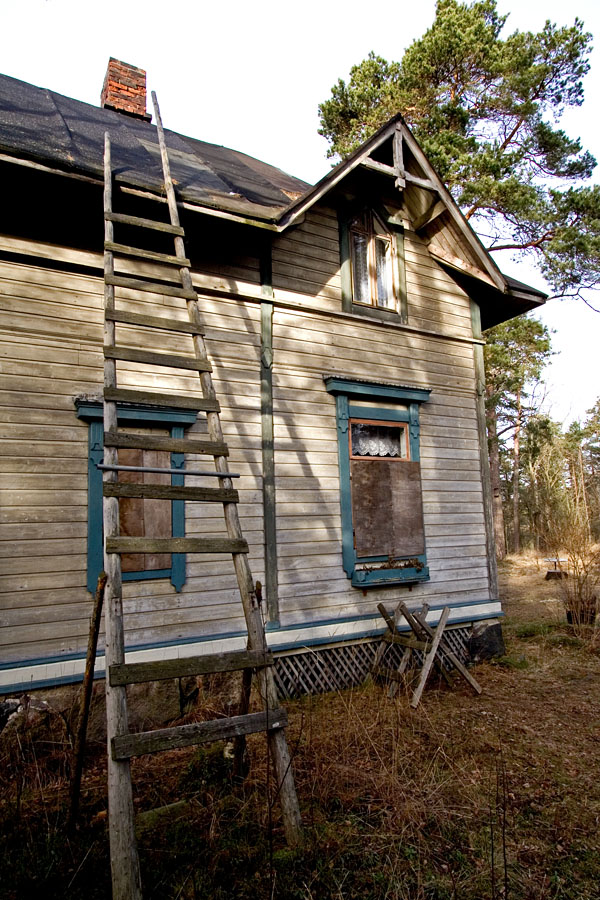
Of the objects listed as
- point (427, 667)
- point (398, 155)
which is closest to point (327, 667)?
point (427, 667)

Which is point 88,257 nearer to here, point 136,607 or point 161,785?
point 136,607

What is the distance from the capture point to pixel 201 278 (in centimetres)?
633

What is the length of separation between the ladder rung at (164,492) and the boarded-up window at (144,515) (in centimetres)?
234

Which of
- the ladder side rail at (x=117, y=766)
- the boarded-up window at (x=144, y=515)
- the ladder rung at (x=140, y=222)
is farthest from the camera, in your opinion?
the boarded-up window at (x=144, y=515)

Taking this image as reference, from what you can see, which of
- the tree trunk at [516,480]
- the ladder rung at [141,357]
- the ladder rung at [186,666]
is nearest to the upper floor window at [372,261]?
the ladder rung at [141,357]

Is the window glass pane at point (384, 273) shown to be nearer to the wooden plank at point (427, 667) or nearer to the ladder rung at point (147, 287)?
the ladder rung at point (147, 287)

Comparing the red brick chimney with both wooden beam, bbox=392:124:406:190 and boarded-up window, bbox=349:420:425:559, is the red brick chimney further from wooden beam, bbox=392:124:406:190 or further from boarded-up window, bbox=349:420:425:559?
boarded-up window, bbox=349:420:425:559

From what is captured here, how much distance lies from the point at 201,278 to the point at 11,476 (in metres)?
2.98

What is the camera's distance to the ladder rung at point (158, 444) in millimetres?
3266

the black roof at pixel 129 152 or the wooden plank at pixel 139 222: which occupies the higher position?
the black roof at pixel 129 152

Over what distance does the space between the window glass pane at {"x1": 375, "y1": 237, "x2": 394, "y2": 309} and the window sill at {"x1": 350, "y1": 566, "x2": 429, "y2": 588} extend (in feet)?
12.1

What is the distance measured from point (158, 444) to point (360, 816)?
268cm

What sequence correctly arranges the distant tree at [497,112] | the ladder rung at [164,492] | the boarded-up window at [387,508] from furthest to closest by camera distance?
the distant tree at [497,112], the boarded-up window at [387,508], the ladder rung at [164,492]

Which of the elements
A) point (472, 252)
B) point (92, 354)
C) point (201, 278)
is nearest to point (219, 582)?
point (92, 354)
